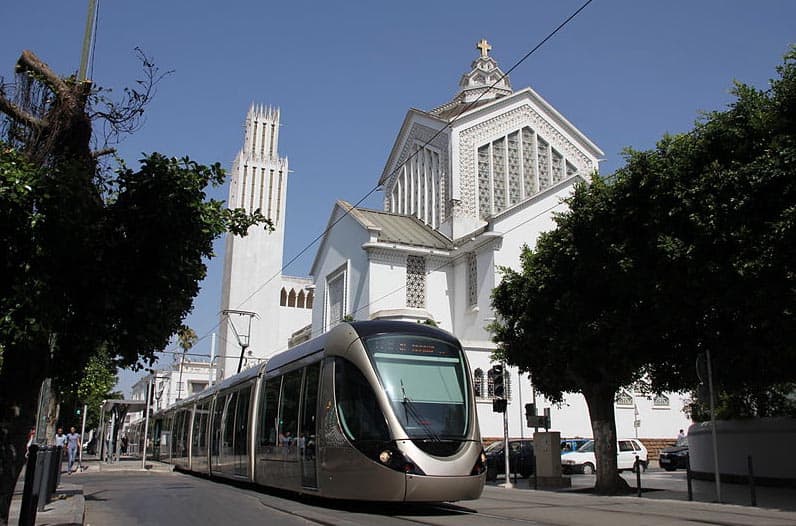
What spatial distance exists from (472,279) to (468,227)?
4.26m

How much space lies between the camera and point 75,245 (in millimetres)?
6977

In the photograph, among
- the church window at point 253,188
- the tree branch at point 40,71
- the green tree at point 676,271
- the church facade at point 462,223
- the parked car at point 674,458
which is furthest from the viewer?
the church window at point 253,188

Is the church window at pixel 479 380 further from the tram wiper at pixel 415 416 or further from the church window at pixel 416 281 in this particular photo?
the tram wiper at pixel 415 416

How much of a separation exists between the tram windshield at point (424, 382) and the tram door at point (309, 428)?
1.63m

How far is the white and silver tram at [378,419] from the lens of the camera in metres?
10.5

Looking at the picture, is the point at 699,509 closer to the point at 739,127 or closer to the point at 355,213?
the point at 739,127

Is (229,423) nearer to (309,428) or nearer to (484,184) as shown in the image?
(309,428)

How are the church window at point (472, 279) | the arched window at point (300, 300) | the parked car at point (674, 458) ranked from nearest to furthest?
the parked car at point (674, 458)
the church window at point (472, 279)
the arched window at point (300, 300)

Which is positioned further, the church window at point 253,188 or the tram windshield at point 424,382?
the church window at point 253,188

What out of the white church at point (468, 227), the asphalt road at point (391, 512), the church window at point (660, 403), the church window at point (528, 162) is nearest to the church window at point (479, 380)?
the white church at point (468, 227)

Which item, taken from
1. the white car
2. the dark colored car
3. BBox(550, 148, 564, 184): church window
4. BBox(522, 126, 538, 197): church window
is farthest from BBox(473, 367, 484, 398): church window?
BBox(550, 148, 564, 184): church window

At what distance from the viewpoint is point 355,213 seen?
160ft

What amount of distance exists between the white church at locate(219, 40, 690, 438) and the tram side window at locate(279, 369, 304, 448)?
2205 cm

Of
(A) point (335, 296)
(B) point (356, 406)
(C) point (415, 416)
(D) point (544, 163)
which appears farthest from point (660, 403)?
(B) point (356, 406)
